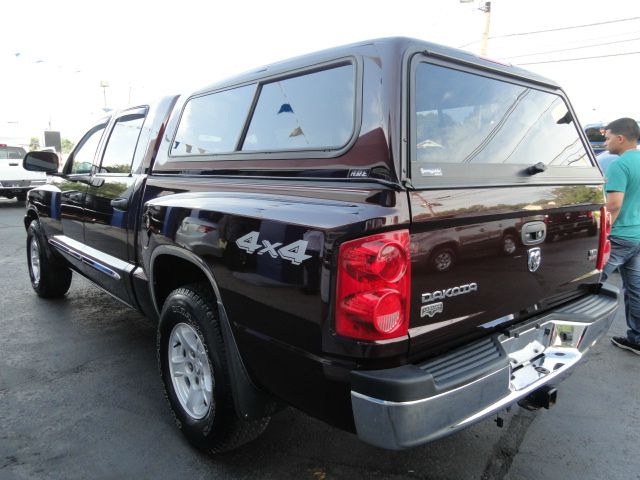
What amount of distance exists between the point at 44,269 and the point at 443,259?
4.50m

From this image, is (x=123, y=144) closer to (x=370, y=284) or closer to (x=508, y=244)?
(x=370, y=284)

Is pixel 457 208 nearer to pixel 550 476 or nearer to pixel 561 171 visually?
pixel 561 171

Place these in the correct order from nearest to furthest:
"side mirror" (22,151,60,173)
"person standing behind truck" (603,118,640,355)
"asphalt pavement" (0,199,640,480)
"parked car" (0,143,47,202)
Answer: "asphalt pavement" (0,199,640,480) < "person standing behind truck" (603,118,640,355) < "side mirror" (22,151,60,173) < "parked car" (0,143,47,202)

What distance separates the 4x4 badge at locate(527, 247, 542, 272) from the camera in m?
2.18

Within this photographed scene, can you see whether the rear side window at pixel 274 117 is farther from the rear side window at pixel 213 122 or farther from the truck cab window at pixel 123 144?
the truck cab window at pixel 123 144

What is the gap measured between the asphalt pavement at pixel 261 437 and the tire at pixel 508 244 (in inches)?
44.3

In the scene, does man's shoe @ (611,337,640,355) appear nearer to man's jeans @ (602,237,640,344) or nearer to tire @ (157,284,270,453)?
man's jeans @ (602,237,640,344)

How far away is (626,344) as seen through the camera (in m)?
3.94

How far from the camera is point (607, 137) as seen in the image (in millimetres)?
4094

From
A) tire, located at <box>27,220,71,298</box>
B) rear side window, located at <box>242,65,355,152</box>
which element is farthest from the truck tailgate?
tire, located at <box>27,220,71,298</box>

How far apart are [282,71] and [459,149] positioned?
0.93 m

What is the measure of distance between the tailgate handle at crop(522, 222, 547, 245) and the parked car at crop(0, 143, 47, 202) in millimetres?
14830

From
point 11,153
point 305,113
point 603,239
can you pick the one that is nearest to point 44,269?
point 305,113

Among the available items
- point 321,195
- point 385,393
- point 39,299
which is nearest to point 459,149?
point 321,195
